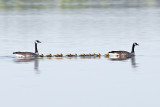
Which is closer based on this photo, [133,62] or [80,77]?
[80,77]

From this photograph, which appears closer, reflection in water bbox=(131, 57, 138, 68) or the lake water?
the lake water

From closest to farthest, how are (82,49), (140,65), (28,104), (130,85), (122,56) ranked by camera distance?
(28,104) → (130,85) → (140,65) → (122,56) → (82,49)

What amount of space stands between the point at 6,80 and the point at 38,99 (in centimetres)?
619

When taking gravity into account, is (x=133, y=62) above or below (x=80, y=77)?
above

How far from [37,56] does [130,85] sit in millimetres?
14984

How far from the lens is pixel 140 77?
3534 centimetres

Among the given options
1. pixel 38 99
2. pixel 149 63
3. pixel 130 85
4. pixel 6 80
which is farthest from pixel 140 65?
pixel 38 99

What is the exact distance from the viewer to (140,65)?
41.0m

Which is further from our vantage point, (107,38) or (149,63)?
(107,38)

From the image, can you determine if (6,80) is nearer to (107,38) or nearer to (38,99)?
(38,99)

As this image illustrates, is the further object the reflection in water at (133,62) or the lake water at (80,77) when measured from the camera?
the reflection in water at (133,62)

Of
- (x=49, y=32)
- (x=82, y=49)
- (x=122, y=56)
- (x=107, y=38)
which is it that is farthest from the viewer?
(x=49, y=32)

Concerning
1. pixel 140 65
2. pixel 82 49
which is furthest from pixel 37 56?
pixel 140 65

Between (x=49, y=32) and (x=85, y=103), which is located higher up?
(x=49, y=32)
